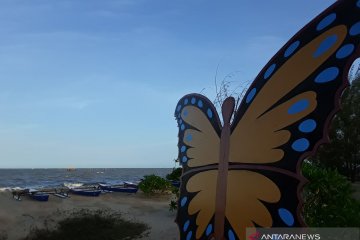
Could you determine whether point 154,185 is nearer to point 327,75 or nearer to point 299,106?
point 299,106

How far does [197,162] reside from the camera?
21.6 ft

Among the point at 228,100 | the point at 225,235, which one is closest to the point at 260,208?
the point at 225,235

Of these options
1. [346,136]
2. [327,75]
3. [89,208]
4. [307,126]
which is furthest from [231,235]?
[346,136]

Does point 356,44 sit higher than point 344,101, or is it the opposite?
point 344,101

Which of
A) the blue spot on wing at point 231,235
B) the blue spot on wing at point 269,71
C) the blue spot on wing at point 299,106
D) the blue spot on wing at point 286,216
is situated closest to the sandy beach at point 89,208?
the blue spot on wing at point 231,235

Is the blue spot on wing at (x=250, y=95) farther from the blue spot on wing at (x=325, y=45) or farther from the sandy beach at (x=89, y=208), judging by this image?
the sandy beach at (x=89, y=208)

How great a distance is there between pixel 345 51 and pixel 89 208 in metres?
12.1

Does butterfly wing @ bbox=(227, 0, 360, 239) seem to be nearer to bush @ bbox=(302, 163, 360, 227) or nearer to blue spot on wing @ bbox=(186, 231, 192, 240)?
blue spot on wing @ bbox=(186, 231, 192, 240)

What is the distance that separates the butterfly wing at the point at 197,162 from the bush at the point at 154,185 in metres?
12.4

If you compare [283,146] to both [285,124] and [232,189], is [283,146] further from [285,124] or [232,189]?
[232,189]

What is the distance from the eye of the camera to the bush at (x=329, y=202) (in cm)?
761

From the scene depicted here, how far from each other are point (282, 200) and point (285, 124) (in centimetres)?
88

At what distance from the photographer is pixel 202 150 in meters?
6.44

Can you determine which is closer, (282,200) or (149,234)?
(282,200)
